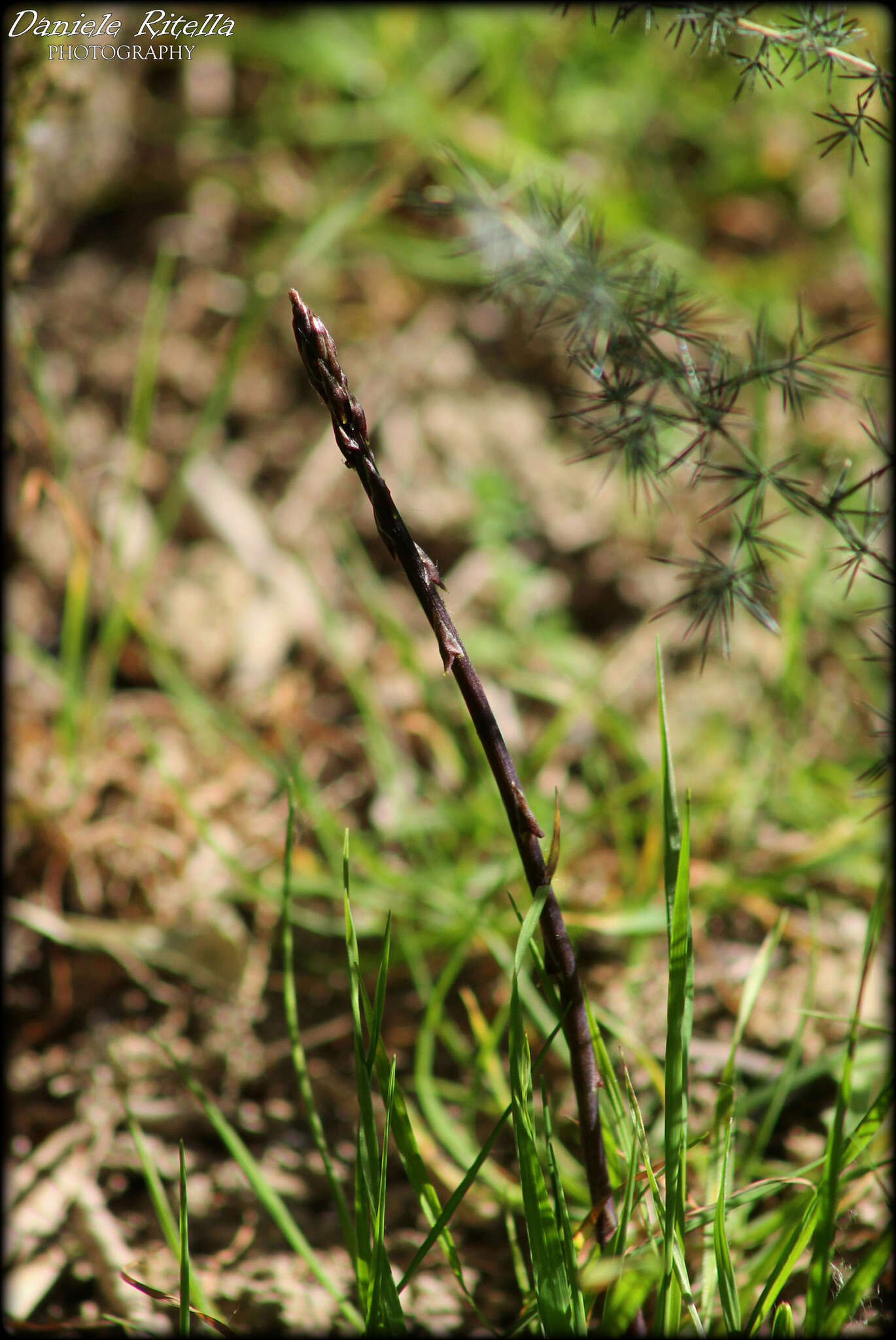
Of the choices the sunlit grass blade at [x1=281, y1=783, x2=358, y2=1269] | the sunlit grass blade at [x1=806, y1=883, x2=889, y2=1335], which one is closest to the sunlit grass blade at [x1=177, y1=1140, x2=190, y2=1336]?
A: the sunlit grass blade at [x1=281, y1=783, x2=358, y2=1269]

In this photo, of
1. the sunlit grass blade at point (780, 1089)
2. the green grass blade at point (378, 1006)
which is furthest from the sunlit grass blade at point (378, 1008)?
the sunlit grass blade at point (780, 1089)

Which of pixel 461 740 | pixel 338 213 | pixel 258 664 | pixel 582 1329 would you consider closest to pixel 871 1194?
pixel 582 1329

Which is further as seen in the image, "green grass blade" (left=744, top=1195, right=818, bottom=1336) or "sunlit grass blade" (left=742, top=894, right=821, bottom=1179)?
"sunlit grass blade" (left=742, top=894, right=821, bottom=1179)

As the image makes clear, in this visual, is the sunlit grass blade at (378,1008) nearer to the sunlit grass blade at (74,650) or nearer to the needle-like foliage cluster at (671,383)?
the needle-like foliage cluster at (671,383)

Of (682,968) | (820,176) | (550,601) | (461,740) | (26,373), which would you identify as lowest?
(682,968)

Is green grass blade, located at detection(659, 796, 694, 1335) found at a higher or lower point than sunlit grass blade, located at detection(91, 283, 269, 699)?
lower

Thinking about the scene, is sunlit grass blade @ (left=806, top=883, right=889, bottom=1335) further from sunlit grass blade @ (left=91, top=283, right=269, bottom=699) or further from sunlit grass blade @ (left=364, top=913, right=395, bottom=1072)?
sunlit grass blade @ (left=91, top=283, right=269, bottom=699)

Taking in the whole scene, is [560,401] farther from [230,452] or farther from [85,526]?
[85,526]
